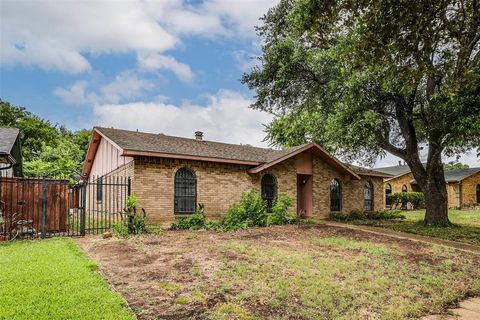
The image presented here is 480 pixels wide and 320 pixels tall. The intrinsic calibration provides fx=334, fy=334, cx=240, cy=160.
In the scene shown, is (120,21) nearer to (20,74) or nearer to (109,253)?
(109,253)

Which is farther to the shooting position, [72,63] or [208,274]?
[72,63]

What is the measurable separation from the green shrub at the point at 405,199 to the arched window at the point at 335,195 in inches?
465

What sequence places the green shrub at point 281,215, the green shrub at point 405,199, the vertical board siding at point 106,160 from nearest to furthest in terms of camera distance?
the green shrub at point 281,215, the vertical board siding at point 106,160, the green shrub at point 405,199

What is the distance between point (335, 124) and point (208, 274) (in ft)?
32.0

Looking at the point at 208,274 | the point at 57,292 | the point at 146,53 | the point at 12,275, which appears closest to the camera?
the point at 57,292

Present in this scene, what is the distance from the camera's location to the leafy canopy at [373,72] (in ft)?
20.7

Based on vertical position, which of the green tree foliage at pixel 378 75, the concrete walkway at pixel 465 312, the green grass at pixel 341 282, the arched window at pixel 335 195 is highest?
the green tree foliage at pixel 378 75

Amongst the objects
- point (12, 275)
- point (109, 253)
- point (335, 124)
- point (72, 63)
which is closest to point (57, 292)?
point (12, 275)

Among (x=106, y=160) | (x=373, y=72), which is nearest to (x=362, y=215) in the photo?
(x=373, y=72)

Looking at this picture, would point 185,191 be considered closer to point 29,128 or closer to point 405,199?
point 405,199

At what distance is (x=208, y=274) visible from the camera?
20.0 ft

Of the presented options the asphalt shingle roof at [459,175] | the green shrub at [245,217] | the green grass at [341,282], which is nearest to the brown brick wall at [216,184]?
the green shrub at [245,217]

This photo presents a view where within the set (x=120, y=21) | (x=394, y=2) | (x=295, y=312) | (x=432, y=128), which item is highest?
(x=120, y=21)

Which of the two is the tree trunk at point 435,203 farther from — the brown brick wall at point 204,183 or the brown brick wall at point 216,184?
the brown brick wall at point 204,183
